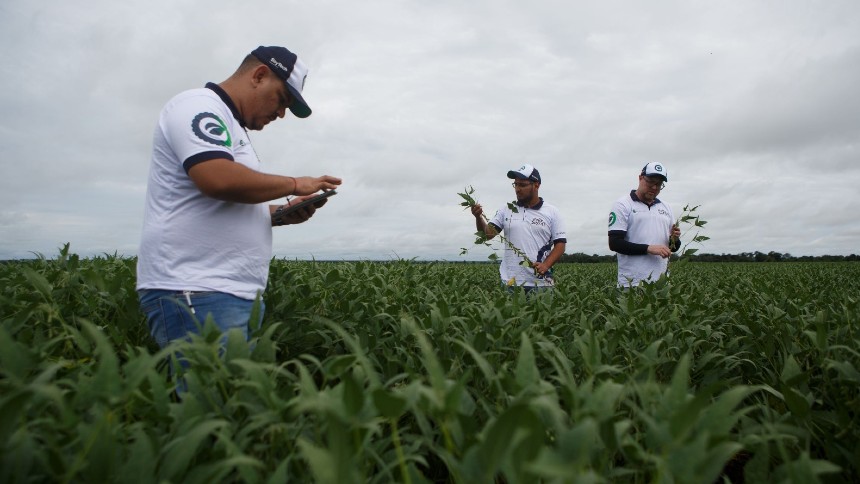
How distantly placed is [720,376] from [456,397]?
2489 mm

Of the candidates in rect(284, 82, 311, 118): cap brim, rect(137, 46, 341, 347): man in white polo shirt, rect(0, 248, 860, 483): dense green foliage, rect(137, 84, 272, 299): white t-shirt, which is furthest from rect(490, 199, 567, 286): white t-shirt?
rect(137, 84, 272, 299): white t-shirt

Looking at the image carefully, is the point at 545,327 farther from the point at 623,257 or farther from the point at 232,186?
the point at 623,257

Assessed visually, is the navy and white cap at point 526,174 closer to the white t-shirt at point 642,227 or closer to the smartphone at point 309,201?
the white t-shirt at point 642,227

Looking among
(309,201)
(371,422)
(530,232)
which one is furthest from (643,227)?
(371,422)

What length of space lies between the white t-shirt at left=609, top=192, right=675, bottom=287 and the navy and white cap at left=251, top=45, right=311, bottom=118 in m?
3.98

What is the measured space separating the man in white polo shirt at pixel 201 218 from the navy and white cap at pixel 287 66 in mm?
303

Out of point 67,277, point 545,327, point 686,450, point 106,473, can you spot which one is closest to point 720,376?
point 545,327

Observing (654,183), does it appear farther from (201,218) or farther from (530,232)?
(201,218)

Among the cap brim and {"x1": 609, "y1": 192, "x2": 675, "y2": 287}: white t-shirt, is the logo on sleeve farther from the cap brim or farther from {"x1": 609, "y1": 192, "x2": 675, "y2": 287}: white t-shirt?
{"x1": 609, "y1": 192, "x2": 675, "y2": 287}: white t-shirt

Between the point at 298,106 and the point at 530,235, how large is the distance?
3147mm

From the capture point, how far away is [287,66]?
2.60 m

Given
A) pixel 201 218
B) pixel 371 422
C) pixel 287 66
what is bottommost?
pixel 371 422

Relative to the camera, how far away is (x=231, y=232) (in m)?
2.37

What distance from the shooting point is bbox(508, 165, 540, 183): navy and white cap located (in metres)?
5.18
